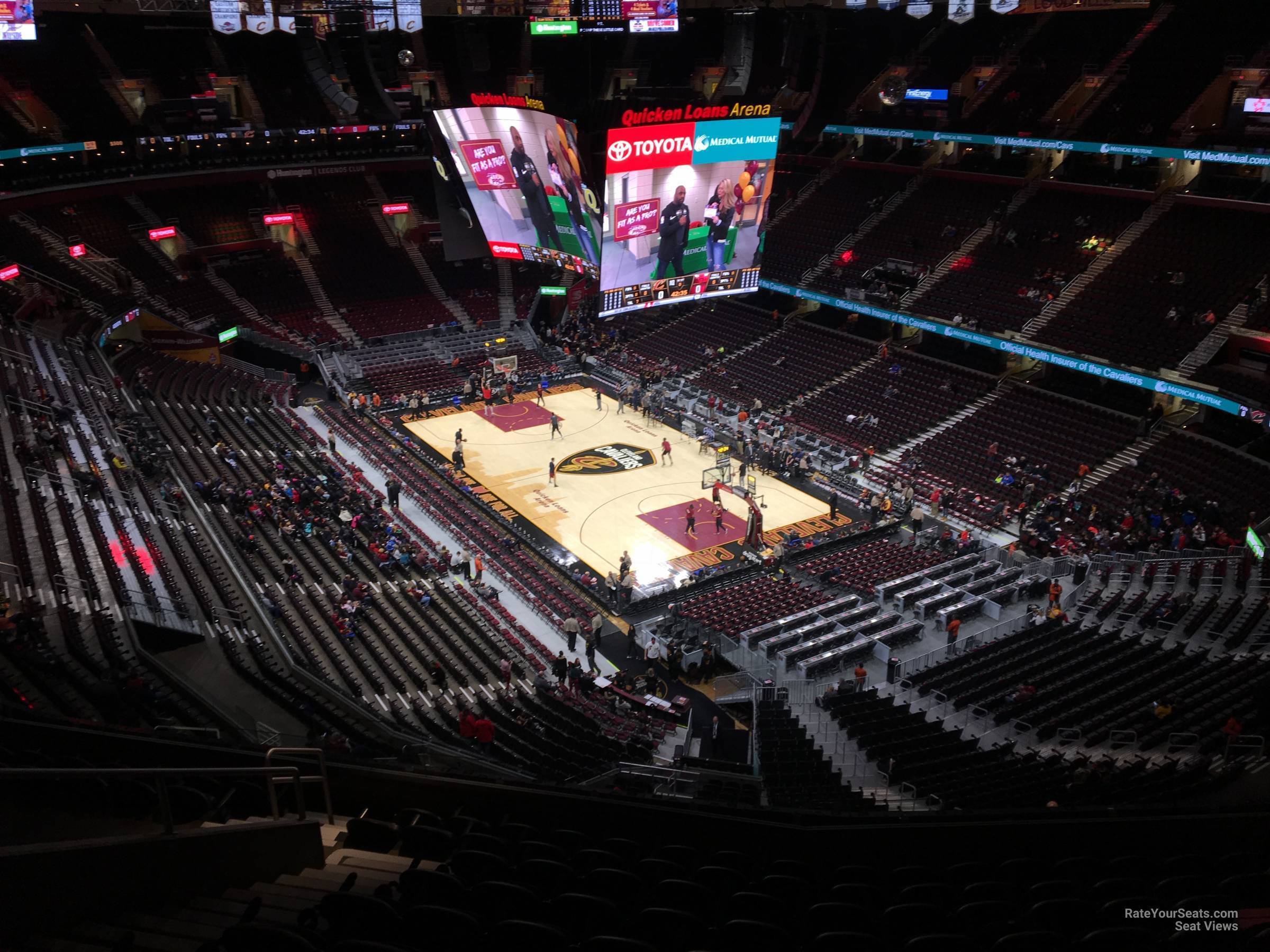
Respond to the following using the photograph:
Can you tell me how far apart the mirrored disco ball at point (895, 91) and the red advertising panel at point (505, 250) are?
19.5m

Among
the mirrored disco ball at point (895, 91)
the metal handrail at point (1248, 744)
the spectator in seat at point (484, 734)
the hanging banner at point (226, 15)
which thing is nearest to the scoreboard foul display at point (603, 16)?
the mirrored disco ball at point (895, 91)

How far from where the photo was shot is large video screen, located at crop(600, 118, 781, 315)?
94.3ft

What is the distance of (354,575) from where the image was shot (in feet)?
75.4

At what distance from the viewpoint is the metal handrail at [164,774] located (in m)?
5.39

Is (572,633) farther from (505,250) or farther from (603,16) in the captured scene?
(603,16)

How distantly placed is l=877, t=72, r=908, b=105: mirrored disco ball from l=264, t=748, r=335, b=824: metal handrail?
4197 cm

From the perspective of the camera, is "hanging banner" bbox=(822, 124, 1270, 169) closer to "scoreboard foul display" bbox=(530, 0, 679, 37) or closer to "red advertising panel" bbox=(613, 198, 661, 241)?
"scoreboard foul display" bbox=(530, 0, 679, 37)

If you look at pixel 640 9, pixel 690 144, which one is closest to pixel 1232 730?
pixel 690 144

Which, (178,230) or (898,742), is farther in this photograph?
(178,230)

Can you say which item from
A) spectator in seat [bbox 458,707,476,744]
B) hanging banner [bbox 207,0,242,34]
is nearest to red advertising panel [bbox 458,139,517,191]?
hanging banner [bbox 207,0,242,34]

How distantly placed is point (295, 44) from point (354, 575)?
36.8 metres

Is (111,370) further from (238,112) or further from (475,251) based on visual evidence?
(238,112)

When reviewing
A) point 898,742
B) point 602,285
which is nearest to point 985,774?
point 898,742

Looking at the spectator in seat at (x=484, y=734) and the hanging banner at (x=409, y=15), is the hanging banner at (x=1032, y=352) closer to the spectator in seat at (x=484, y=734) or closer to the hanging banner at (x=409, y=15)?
the hanging banner at (x=409, y=15)
